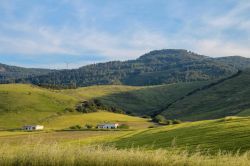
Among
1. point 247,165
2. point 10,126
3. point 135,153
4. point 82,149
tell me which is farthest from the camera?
point 10,126

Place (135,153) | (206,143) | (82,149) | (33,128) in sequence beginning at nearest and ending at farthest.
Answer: (135,153) < (82,149) < (206,143) < (33,128)

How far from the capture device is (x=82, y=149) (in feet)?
63.6

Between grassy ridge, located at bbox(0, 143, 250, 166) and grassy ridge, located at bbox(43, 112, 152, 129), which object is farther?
grassy ridge, located at bbox(43, 112, 152, 129)

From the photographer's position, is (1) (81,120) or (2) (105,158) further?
(1) (81,120)

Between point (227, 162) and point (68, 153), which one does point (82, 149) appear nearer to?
point (68, 153)

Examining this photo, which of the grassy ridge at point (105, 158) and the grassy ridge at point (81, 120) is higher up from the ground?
the grassy ridge at point (105, 158)

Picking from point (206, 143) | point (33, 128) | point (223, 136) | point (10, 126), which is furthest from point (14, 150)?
point (10, 126)

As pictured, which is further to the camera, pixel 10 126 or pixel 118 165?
pixel 10 126

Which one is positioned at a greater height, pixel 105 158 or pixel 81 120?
pixel 105 158

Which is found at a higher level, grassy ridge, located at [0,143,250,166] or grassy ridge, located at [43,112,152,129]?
grassy ridge, located at [0,143,250,166]

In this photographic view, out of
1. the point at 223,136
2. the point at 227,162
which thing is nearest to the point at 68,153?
the point at 227,162

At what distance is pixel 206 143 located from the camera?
3944 cm

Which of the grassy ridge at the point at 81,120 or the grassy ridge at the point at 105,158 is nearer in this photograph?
the grassy ridge at the point at 105,158

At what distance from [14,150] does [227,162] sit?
9.58 meters
